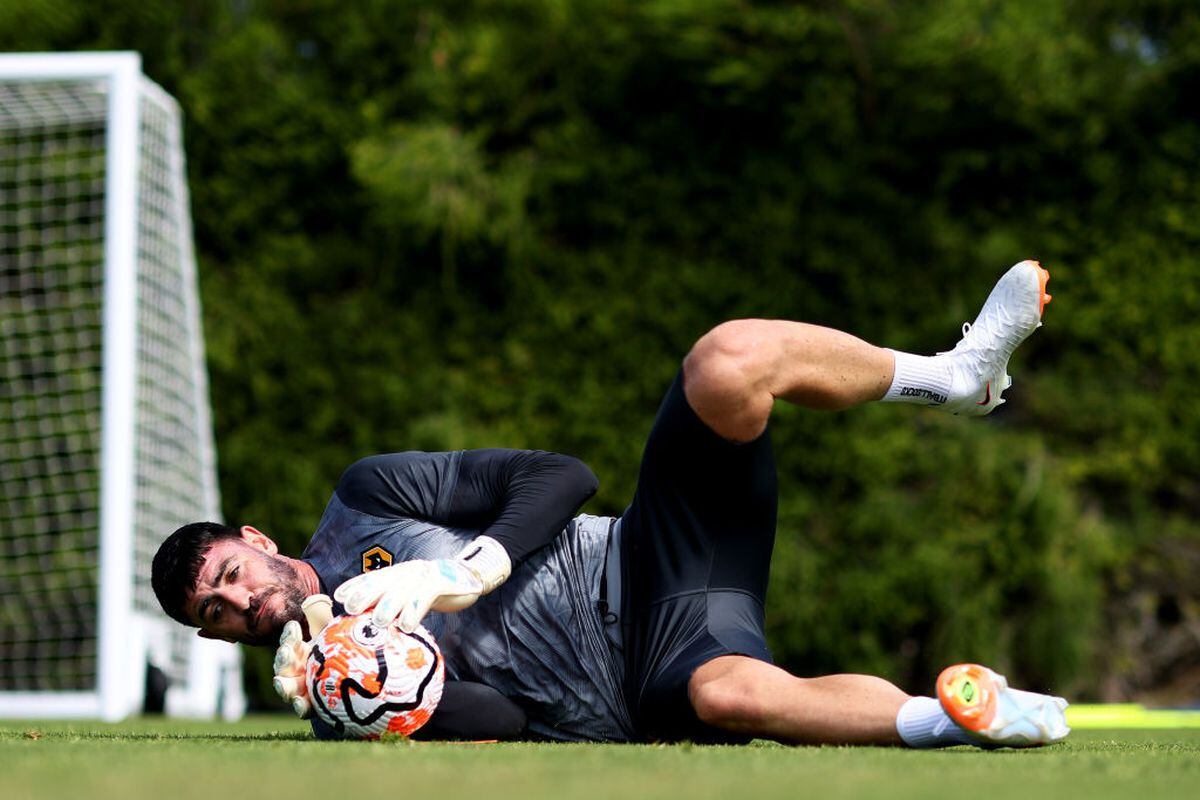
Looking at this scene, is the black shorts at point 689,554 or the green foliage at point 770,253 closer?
the black shorts at point 689,554

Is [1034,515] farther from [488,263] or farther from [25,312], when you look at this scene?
[25,312]

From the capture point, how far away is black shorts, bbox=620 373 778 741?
2.55 meters

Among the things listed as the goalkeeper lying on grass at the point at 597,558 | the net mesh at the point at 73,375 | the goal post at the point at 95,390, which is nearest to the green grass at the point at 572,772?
the goalkeeper lying on grass at the point at 597,558

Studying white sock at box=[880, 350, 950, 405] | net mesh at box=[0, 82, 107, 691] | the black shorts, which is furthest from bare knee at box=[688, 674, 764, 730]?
net mesh at box=[0, 82, 107, 691]

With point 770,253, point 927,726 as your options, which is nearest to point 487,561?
point 927,726

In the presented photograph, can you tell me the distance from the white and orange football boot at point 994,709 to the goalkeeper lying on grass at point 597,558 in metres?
0.28

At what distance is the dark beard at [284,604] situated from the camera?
271 cm

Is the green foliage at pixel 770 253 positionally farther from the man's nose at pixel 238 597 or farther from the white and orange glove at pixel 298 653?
the white and orange glove at pixel 298 653

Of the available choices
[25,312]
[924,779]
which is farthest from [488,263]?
[924,779]

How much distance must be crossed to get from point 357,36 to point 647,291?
1844 millimetres

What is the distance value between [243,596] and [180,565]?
0.47ft

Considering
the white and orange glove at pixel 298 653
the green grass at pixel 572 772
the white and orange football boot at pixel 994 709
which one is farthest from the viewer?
the white and orange glove at pixel 298 653

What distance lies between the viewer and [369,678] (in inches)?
94.2

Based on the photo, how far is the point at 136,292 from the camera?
18.2ft
